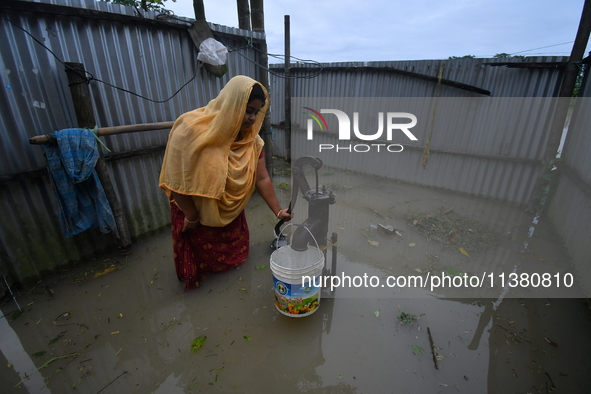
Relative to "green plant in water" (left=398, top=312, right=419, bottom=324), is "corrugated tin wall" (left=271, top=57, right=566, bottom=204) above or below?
above

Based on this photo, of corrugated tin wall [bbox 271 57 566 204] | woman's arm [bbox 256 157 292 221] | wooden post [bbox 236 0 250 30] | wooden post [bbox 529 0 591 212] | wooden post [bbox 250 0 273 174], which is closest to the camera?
woman's arm [bbox 256 157 292 221]

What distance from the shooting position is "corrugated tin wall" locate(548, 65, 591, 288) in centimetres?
309

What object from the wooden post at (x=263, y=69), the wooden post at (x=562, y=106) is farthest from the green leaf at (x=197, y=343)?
the wooden post at (x=562, y=106)

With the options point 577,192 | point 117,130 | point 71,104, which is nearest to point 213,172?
point 117,130

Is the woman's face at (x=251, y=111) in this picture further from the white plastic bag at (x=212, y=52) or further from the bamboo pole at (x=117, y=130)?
the white plastic bag at (x=212, y=52)

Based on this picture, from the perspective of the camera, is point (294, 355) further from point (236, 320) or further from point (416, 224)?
point (416, 224)

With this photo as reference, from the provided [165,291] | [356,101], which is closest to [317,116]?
[356,101]

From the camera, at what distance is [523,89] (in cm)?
464

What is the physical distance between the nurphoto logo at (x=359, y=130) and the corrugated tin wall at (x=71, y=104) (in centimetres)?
359

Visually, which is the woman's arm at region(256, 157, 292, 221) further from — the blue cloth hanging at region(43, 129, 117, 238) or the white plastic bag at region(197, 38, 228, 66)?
the white plastic bag at region(197, 38, 228, 66)

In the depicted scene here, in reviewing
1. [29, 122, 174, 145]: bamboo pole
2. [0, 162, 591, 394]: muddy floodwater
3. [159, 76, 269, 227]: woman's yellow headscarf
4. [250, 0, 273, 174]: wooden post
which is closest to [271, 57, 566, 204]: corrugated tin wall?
[250, 0, 273, 174]: wooden post

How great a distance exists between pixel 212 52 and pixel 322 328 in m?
3.98

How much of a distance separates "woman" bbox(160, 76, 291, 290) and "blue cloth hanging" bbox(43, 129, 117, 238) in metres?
1.07

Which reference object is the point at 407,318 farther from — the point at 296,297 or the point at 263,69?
the point at 263,69
